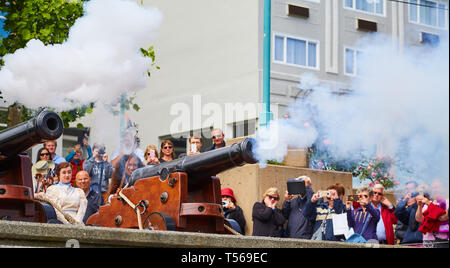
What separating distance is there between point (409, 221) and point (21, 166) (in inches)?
193

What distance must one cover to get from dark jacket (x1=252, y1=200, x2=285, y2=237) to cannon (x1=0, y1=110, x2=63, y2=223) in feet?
9.73

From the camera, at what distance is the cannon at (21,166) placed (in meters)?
6.79

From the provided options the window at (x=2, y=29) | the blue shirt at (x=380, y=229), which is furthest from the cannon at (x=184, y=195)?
the window at (x=2, y=29)

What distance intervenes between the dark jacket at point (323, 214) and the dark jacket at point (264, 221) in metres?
0.42

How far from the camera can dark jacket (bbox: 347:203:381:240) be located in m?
9.75

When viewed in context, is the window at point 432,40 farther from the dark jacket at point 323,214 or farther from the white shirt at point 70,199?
the white shirt at point 70,199

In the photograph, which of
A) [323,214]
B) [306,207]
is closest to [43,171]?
[306,207]

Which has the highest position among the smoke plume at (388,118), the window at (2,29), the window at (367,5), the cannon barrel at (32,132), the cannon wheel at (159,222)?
the window at (367,5)

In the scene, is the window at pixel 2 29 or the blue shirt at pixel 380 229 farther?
the window at pixel 2 29

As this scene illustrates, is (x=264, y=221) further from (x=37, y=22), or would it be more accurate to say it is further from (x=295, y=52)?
(x=295, y=52)

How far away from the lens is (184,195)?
7.86m

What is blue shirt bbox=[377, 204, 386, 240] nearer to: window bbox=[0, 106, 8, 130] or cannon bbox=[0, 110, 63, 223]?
cannon bbox=[0, 110, 63, 223]
